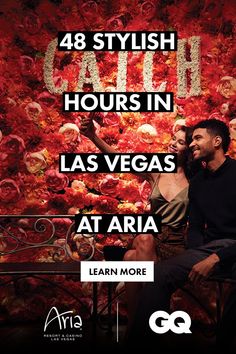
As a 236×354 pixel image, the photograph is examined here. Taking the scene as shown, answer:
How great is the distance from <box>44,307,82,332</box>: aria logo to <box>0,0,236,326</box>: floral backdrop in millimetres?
384

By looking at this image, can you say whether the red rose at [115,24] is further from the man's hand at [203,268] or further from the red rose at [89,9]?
the man's hand at [203,268]

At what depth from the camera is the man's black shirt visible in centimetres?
387

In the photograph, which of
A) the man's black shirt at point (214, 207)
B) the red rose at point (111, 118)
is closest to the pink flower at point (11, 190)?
the red rose at point (111, 118)

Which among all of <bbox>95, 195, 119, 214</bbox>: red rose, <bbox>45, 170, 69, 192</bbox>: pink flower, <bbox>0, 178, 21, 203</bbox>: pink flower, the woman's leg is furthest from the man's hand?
<bbox>0, 178, 21, 203</bbox>: pink flower

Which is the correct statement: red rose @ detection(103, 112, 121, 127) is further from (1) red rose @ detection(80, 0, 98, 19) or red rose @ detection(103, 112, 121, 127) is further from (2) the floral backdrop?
(1) red rose @ detection(80, 0, 98, 19)

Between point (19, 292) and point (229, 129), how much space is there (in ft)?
5.77

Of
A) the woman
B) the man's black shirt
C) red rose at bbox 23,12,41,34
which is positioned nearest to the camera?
the man's black shirt

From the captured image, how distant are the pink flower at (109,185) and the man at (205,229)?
19.4 inches

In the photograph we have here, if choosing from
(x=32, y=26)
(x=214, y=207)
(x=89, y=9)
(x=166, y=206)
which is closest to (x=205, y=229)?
(x=214, y=207)

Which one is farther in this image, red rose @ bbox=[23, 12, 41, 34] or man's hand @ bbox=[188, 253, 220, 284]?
red rose @ bbox=[23, 12, 41, 34]

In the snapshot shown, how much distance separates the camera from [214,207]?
3.88 meters

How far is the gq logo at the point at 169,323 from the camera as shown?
3904mm

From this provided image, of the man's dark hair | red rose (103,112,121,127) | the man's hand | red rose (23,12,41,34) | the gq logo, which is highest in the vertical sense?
red rose (23,12,41,34)

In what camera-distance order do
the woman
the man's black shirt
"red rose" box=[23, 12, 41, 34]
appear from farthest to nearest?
"red rose" box=[23, 12, 41, 34]
the woman
the man's black shirt
